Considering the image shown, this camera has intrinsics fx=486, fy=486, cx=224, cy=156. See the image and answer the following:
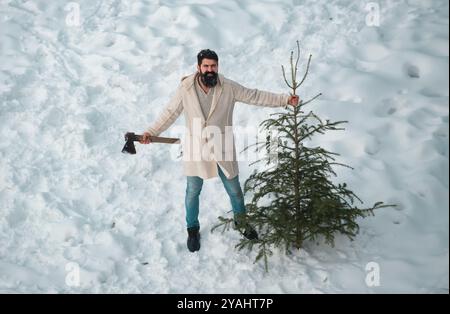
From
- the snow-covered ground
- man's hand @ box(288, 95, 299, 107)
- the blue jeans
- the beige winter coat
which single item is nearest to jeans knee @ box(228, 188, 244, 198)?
the blue jeans

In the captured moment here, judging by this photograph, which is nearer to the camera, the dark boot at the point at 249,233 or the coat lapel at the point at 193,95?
the coat lapel at the point at 193,95

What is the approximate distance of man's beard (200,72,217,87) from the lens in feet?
16.4

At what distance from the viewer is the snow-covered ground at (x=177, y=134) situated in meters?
5.28

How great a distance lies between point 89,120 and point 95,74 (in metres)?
1.22

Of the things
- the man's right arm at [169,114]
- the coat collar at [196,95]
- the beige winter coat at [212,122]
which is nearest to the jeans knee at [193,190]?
the beige winter coat at [212,122]

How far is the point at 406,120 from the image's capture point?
6602mm

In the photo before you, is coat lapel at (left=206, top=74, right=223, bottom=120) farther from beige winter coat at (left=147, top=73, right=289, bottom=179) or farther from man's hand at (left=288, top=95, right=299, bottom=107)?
man's hand at (left=288, top=95, right=299, bottom=107)

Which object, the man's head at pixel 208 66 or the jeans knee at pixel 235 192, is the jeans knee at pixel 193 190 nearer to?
the jeans knee at pixel 235 192

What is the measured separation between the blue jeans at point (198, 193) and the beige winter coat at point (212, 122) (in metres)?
0.11

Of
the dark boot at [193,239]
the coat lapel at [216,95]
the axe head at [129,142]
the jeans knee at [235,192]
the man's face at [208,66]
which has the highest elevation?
the man's face at [208,66]

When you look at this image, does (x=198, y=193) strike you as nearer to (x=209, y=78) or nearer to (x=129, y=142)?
(x=129, y=142)

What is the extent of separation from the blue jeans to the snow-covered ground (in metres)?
0.40

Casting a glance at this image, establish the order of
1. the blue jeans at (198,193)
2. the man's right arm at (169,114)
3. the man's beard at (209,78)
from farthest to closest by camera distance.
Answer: the blue jeans at (198,193) < the man's right arm at (169,114) < the man's beard at (209,78)

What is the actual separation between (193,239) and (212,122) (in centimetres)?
143
